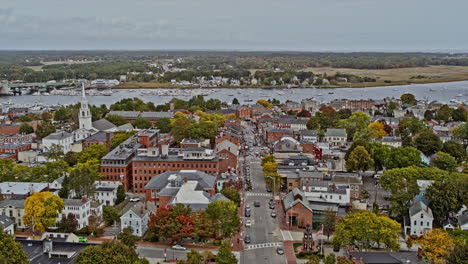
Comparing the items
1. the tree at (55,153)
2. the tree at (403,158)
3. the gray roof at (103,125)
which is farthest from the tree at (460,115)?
the tree at (55,153)

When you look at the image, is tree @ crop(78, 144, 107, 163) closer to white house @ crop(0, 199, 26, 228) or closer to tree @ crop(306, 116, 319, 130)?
white house @ crop(0, 199, 26, 228)

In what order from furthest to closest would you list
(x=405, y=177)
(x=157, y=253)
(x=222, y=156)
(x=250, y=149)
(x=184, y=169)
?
(x=250, y=149)
(x=222, y=156)
(x=184, y=169)
(x=405, y=177)
(x=157, y=253)

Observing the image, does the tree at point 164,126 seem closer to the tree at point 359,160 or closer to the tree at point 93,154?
the tree at point 93,154

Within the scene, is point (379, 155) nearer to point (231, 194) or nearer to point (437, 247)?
point (231, 194)

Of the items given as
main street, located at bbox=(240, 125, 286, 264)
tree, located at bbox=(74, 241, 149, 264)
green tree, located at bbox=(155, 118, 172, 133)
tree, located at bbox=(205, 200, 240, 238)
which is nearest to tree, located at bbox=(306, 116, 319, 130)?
green tree, located at bbox=(155, 118, 172, 133)

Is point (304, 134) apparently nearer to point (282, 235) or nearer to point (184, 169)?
point (184, 169)

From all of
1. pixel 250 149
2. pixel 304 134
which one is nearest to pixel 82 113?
pixel 250 149

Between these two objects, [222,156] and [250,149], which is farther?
[250,149]

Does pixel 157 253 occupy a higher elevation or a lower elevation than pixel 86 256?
lower
